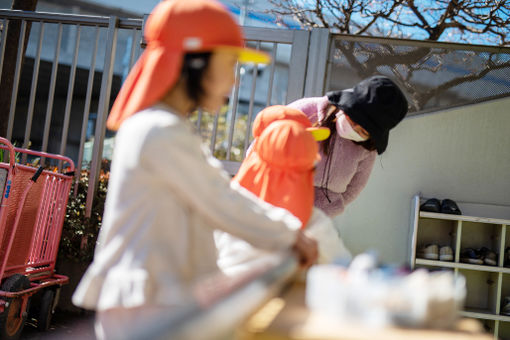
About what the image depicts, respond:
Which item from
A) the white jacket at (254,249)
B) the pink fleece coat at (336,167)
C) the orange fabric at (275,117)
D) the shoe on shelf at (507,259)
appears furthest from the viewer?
the shoe on shelf at (507,259)

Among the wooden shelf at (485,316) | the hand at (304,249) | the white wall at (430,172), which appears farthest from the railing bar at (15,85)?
the hand at (304,249)

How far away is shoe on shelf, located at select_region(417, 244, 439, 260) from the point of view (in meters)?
4.25

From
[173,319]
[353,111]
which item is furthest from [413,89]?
[173,319]

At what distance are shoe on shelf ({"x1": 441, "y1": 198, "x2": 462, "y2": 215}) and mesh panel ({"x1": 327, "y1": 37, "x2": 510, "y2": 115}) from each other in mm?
737

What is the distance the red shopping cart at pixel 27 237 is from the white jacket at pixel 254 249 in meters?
2.08

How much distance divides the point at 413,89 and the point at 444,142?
48cm

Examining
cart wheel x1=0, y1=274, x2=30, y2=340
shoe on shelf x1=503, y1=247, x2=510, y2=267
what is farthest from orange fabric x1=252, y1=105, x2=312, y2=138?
shoe on shelf x1=503, y1=247, x2=510, y2=267

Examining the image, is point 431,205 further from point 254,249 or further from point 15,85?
point 15,85

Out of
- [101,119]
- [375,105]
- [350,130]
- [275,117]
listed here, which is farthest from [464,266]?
[101,119]

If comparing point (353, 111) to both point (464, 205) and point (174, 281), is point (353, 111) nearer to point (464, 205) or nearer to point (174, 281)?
point (174, 281)

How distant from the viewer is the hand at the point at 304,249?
4.52 ft

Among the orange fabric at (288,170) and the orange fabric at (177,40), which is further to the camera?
the orange fabric at (288,170)

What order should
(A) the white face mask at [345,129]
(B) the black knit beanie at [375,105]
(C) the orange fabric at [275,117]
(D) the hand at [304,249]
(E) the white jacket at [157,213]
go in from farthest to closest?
(A) the white face mask at [345,129]
(B) the black knit beanie at [375,105]
(C) the orange fabric at [275,117]
(D) the hand at [304,249]
(E) the white jacket at [157,213]

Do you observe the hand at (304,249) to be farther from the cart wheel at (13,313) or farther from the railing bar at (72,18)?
the railing bar at (72,18)
